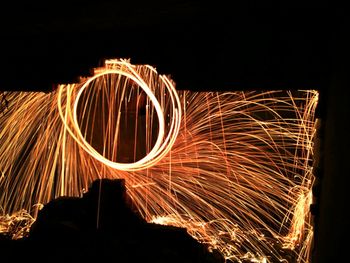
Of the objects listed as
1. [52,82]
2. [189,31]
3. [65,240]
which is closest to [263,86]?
[189,31]

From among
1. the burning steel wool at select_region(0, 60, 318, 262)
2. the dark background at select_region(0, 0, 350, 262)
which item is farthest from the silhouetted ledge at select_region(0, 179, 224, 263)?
the burning steel wool at select_region(0, 60, 318, 262)

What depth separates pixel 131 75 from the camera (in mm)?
6191

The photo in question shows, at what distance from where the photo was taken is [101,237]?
3.86 m

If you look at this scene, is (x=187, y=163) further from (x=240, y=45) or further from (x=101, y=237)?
(x=240, y=45)

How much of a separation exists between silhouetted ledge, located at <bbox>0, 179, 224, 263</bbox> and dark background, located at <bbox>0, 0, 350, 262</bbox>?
5.18 feet

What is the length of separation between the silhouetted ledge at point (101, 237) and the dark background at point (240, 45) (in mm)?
1578

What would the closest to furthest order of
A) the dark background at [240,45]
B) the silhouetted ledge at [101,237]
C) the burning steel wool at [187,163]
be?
the dark background at [240,45], the silhouetted ledge at [101,237], the burning steel wool at [187,163]

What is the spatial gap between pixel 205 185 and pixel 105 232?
582 cm

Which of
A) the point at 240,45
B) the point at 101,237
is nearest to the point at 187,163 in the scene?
the point at 101,237

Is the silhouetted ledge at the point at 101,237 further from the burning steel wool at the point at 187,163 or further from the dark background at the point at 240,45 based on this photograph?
the burning steel wool at the point at 187,163

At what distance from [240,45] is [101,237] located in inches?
98.9

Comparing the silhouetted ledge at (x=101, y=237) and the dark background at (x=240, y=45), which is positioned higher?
the dark background at (x=240, y=45)

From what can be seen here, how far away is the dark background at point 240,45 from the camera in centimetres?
243

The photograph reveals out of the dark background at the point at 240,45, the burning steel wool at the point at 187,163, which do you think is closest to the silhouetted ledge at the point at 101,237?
the dark background at the point at 240,45
